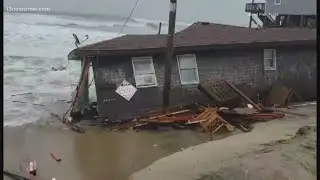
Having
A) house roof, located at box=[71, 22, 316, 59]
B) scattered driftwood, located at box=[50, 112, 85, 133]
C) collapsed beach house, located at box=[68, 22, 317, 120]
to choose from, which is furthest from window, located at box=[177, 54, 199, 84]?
scattered driftwood, located at box=[50, 112, 85, 133]

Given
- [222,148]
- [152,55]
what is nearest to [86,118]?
[152,55]

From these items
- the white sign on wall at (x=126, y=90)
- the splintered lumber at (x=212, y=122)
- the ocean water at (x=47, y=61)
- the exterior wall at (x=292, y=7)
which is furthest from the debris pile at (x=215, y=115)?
the exterior wall at (x=292, y=7)

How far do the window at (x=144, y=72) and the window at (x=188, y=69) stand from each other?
271mm

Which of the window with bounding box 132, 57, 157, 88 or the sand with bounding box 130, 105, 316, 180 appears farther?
the window with bounding box 132, 57, 157, 88

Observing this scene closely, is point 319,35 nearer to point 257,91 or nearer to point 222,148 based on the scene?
point 222,148

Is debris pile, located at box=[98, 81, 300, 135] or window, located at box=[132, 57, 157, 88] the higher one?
window, located at box=[132, 57, 157, 88]

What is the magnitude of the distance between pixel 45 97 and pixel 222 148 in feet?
5.14

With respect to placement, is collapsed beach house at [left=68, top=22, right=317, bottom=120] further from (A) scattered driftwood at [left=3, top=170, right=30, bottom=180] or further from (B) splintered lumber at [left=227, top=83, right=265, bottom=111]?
(A) scattered driftwood at [left=3, top=170, right=30, bottom=180]

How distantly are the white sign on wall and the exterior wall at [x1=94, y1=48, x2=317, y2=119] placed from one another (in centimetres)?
3

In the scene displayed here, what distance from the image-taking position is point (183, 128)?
4.16 metres

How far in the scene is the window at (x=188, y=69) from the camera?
180 inches

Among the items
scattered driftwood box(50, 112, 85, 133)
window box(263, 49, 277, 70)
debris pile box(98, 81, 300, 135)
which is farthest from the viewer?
window box(263, 49, 277, 70)

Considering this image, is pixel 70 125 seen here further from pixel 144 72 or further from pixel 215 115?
pixel 215 115

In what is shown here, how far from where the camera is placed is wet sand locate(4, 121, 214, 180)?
131 inches
